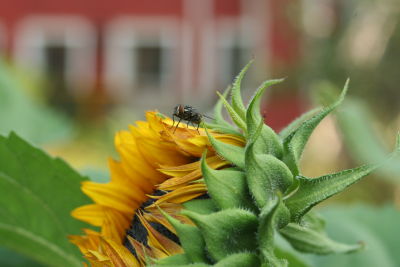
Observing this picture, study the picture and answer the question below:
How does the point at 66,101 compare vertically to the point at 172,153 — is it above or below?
below

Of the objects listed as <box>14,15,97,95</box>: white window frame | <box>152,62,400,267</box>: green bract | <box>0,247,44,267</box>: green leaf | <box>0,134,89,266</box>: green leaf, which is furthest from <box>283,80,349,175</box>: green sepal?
<box>14,15,97,95</box>: white window frame

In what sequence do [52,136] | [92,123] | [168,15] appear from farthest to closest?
[168,15]
[92,123]
[52,136]

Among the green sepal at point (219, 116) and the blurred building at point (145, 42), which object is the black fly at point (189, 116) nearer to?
the green sepal at point (219, 116)

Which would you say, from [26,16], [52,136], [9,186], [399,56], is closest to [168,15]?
[26,16]

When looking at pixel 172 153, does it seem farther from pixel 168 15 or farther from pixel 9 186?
pixel 168 15

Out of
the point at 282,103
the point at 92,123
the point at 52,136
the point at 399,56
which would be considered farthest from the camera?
the point at 282,103

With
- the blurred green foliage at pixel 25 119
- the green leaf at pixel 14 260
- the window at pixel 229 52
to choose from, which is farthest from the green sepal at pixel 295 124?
the window at pixel 229 52

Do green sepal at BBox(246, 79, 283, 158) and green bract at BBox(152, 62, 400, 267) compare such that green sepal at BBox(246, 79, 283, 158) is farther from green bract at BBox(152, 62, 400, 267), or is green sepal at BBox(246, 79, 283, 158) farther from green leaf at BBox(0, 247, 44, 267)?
green leaf at BBox(0, 247, 44, 267)
